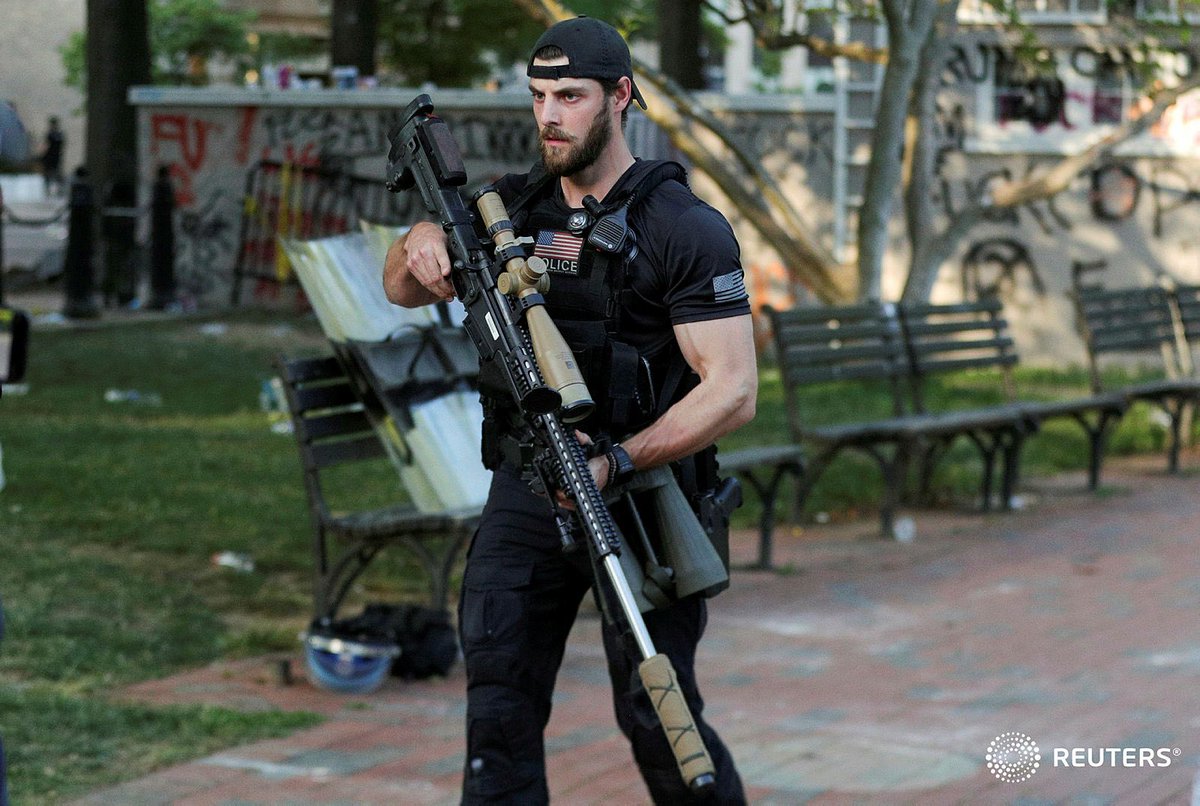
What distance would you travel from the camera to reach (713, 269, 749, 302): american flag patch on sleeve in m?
3.76

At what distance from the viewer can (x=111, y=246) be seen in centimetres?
1908

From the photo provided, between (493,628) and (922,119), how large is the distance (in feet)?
26.0

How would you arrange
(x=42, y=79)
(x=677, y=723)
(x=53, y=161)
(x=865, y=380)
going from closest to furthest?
(x=677, y=723) → (x=865, y=380) → (x=53, y=161) → (x=42, y=79)

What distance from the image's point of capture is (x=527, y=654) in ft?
12.7

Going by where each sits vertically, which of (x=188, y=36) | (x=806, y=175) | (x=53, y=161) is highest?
(x=188, y=36)

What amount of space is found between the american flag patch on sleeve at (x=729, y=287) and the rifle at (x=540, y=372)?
383 mm

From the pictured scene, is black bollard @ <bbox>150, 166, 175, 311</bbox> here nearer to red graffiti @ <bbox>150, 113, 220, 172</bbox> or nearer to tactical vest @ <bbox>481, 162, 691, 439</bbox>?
red graffiti @ <bbox>150, 113, 220, 172</bbox>

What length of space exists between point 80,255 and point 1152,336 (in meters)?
10.6

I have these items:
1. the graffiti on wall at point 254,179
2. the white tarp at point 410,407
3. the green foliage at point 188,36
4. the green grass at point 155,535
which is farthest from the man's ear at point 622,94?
the green foliage at point 188,36

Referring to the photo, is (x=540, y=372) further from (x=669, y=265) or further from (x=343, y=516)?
(x=343, y=516)

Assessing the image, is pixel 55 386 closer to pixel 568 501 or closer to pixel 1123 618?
pixel 1123 618

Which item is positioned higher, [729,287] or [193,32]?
[729,287]

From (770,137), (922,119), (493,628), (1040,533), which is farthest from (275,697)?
(770,137)

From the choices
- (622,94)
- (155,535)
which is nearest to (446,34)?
(155,535)
